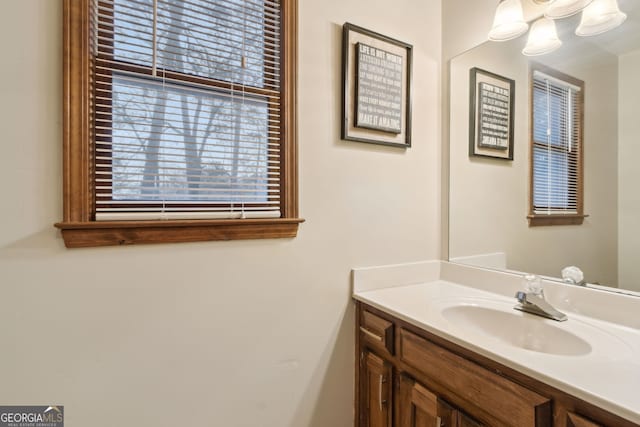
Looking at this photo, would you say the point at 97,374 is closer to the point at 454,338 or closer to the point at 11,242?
the point at 11,242

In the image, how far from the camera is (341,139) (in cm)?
140

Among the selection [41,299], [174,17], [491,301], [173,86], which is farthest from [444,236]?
[41,299]

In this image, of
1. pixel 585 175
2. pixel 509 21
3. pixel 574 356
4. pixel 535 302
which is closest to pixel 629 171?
pixel 585 175

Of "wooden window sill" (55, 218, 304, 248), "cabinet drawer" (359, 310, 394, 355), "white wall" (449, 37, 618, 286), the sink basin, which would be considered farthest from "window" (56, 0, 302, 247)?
"white wall" (449, 37, 618, 286)

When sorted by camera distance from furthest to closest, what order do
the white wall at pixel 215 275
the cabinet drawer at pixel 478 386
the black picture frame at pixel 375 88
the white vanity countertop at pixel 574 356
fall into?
the black picture frame at pixel 375 88 < the white wall at pixel 215 275 < the cabinet drawer at pixel 478 386 < the white vanity countertop at pixel 574 356

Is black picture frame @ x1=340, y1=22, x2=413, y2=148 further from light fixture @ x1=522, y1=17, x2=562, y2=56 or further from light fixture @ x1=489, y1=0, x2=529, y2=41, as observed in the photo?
light fixture @ x1=522, y1=17, x2=562, y2=56

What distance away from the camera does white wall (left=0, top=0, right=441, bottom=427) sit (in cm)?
90

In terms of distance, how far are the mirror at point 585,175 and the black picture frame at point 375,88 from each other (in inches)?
13.2

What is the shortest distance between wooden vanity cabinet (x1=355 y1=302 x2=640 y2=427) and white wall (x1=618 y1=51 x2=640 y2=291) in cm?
68

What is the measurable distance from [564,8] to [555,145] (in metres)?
0.54

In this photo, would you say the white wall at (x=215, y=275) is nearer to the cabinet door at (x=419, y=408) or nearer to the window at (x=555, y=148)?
the cabinet door at (x=419, y=408)

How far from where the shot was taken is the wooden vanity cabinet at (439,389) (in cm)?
73

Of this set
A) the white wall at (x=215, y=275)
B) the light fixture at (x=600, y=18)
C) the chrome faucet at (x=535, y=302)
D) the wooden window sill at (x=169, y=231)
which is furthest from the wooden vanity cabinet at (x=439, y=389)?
the light fixture at (x=600, y=18)

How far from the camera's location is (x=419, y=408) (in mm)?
1069
